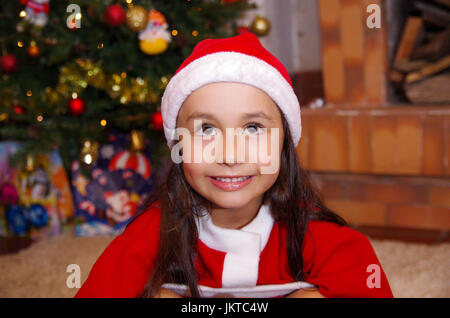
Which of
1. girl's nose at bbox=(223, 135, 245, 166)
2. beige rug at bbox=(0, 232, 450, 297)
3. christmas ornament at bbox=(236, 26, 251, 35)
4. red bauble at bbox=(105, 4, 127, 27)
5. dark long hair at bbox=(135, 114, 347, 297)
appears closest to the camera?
girl's nose at bbox=(223, 135, 245, 166)

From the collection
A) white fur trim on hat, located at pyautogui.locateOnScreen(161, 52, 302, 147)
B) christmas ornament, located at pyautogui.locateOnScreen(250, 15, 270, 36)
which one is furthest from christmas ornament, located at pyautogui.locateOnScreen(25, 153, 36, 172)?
christmas ornament, located at pyautogui.locateOnScreen(250, 15, 270, 36)

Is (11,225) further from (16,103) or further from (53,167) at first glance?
(16,103)

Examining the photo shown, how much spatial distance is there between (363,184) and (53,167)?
1193 mm

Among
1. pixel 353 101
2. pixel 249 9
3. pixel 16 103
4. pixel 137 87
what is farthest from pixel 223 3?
pixel 16 103

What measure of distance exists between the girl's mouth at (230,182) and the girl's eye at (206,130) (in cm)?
8

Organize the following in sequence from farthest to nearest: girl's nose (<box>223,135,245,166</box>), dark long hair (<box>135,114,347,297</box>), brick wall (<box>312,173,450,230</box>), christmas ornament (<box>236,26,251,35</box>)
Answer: christmas ornament (<box>236,26,251,35</box>), brick wall (<box>312,173,450,230</box>), dark long hair (<box>135,114,347,297</box>), girl's nose (<box>223,135,245,166</box>)

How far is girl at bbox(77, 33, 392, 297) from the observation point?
79 centimetres

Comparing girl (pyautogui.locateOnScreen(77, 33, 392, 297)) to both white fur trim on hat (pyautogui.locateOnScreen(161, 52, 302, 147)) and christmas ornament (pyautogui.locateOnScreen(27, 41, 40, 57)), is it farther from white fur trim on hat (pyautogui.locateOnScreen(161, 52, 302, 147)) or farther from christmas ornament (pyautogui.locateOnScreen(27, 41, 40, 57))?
christmas ornament (pyautogui.locateOnScreen(27, 41, 40, 57))

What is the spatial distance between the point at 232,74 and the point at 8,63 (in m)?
1.05

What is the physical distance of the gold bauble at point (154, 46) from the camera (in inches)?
59.2

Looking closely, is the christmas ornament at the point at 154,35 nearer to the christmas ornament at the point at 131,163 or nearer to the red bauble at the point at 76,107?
the red bauble at the point at 76,107

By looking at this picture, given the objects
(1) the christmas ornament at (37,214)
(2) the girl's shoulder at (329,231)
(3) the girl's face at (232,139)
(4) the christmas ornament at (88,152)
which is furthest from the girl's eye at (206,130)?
(1) the christmas ornament at (37,214)

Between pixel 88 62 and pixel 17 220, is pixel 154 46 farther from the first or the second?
pixel 17 220

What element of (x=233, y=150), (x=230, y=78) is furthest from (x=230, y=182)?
(x=230, y=78)
